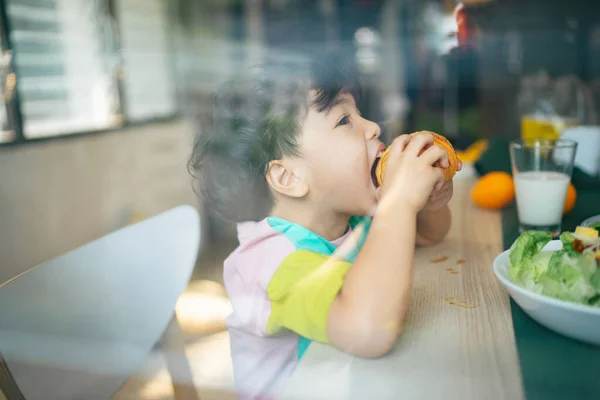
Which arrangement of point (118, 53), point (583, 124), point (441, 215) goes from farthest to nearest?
point (118, 53), point (583, 124), point (441, 215)

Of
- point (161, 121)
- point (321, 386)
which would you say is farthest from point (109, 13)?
point (321, 386)

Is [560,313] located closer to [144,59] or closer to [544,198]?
[544,198]

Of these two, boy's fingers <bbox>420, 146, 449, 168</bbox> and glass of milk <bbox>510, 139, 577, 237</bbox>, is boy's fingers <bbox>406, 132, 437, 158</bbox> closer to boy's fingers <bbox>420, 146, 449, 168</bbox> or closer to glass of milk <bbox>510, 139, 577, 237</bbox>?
boy's fingers <bbox>420, 146, 449, 168</bbox>

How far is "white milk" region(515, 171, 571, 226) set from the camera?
483 mm

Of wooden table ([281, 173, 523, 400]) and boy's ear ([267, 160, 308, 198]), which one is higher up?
boy's ear ([267, 160, 308, 198])

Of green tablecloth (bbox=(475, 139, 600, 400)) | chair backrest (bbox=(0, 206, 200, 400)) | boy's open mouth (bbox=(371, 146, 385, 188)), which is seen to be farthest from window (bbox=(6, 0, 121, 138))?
green tablecloth (bbox=(475, 139, 600, 400))

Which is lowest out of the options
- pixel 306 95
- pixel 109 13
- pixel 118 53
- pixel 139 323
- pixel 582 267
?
pixel 139 323

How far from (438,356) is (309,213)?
0.44 feet

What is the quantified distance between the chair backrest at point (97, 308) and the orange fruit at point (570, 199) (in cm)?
36

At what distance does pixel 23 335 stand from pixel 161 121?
42.5 inches

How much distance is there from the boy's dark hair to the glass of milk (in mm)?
221

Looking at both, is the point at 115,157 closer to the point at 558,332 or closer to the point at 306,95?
the point at 306,95

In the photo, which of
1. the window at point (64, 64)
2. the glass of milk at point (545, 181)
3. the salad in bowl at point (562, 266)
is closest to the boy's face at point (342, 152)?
the salad in bowl at point (562, 266)

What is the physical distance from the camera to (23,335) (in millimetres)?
409
